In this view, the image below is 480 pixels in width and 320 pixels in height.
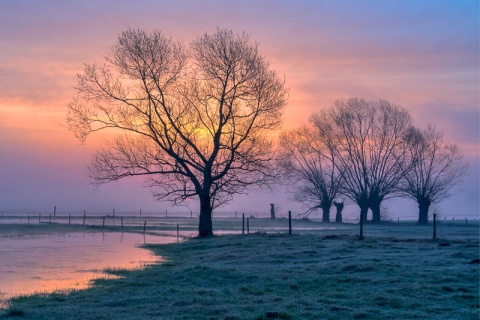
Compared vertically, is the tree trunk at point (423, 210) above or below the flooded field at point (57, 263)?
above

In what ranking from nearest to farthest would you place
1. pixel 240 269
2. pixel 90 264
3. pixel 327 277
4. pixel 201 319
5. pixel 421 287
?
pixel 201 319 < pixel 421 287 < pixel 327 277 < pixel 240 269 < pixel 90 264

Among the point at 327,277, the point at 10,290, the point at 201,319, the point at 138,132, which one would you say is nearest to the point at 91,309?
the point at 201,319

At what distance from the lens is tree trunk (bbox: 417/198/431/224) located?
76.0 metres

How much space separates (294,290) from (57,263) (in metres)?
14.7

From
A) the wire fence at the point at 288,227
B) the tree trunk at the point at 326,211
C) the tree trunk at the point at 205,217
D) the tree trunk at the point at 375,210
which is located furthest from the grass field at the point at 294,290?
the tree trunk at the point at 326,211

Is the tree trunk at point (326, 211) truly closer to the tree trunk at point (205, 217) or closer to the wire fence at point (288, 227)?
the wire fence at point (288, 227)

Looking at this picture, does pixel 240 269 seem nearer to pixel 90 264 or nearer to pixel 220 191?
pixel 90 264

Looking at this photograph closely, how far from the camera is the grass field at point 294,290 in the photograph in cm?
1291

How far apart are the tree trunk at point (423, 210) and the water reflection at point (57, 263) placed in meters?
49.3

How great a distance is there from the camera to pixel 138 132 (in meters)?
41.1

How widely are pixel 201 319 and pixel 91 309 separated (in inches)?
126

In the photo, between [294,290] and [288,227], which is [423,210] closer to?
[288,227]

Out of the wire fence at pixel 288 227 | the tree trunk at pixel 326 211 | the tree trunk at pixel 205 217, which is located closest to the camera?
the tree trunk at pixel 205 217

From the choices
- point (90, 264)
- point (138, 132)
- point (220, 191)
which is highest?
point (138, 132)
